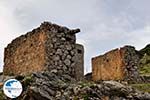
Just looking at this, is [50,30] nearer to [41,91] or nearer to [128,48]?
[41,91]

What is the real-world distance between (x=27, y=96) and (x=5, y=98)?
0.80 m

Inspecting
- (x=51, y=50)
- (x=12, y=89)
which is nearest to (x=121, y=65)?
(x=51, y=50)

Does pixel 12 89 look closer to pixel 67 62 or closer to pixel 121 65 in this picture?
pixel 67 62

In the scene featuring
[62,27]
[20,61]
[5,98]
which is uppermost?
[62,27]

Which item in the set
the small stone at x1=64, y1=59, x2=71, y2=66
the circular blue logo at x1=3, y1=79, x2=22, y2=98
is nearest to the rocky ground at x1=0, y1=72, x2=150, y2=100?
the circular blue logo at x1=3, y1=79, x2=22, y2=98

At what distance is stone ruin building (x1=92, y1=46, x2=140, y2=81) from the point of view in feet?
68.3

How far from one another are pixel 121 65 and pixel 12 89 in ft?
36.8

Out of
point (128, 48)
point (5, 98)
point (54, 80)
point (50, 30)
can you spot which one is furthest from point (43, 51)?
point (128, 48)

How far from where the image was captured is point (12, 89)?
34.3ft

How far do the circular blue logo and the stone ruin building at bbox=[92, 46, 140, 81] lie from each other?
10.6m

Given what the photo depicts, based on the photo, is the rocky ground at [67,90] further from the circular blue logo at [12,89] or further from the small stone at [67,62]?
the small stone at [67,62]

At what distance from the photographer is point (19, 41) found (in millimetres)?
15531

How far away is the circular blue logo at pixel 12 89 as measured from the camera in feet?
Answer: 34.0

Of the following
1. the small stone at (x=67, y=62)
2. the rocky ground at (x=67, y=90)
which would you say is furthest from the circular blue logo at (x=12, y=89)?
the small stone at (x=67, y=62)
